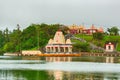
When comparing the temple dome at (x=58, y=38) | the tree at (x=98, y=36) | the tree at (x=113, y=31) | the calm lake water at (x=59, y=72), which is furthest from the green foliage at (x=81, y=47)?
the calm lake water at (x=59, y=72)

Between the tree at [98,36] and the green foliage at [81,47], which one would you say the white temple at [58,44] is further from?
A: the tree at [98,36]

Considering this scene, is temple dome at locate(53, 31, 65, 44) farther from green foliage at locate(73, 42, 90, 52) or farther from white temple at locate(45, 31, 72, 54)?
green foliage at locate(73, 42, 90, 52)

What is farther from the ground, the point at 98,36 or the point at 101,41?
the point at 98,36

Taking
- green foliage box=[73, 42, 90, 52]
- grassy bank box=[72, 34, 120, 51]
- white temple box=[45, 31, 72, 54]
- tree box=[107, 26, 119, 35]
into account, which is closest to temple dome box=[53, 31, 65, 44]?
white temple box=[45, 31, 72, 54]

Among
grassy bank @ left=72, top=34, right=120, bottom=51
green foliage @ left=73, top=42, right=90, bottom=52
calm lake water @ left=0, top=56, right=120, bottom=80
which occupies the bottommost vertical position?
calm lake water @ left=0, top=56, right=120, bottom=80

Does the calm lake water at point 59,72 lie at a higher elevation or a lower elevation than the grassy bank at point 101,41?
lower

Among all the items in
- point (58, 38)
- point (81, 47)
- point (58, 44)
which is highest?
point (58, 38)

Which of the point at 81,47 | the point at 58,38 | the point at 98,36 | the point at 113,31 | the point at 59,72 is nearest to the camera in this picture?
the point at 59,72

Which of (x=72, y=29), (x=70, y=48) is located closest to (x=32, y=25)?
(x=72, y=29)

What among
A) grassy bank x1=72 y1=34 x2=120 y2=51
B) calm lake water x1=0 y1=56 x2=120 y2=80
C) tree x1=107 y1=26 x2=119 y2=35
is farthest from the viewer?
tree x1=107 y1=26 x2=119 y2=35

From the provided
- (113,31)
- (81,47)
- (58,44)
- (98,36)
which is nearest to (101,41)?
(98,36)

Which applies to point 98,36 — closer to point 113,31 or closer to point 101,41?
point 101,41

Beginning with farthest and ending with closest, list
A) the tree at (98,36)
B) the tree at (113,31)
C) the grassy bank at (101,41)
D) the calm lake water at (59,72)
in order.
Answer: the tree at (113,31)
the tree at (98,36)
the grassy bank at (101,41)
the calm lake water at (59,72)

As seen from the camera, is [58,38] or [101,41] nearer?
[58,38]
